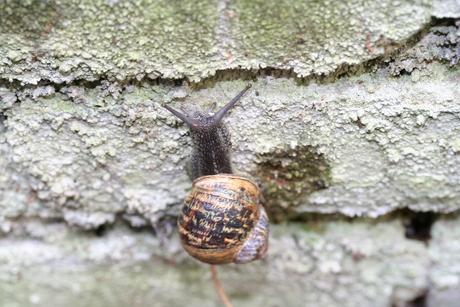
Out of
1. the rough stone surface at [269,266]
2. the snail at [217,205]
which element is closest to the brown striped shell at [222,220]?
the snail at [217,205]

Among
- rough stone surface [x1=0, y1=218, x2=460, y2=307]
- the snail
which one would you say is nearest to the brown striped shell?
the snail

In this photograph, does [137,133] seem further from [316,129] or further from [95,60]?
[316,129]

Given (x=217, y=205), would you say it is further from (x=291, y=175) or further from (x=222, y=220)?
(x=291, y=175)

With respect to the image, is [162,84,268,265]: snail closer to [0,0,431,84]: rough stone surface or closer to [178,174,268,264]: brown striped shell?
[178,174,268,264]: brown striped shell

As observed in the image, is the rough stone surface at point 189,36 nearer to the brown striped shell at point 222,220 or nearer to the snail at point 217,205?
the snail at point 217,205

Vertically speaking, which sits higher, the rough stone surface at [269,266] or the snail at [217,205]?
the snail at [217,205]

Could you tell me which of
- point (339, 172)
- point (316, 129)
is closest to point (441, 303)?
point (339, 172)

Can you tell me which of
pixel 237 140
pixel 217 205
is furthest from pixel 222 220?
pixel 237 140
